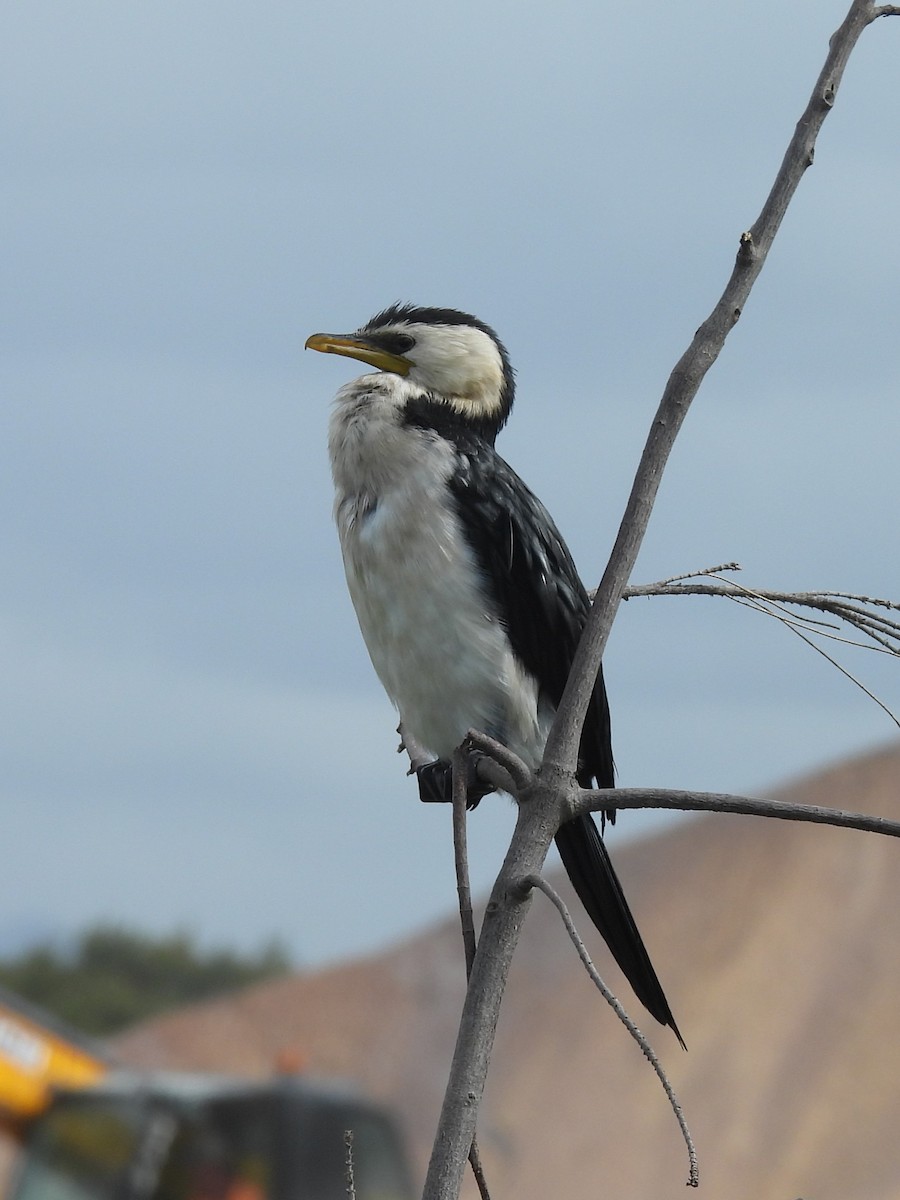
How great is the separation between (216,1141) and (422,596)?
8005 millimetres

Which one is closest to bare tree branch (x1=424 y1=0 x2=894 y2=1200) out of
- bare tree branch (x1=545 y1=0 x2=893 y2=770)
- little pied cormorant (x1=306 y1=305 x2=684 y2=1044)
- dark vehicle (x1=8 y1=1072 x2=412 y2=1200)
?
bare tree branch (x1=545 y1=0 x2=893 y2=770)

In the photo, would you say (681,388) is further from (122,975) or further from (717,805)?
(122,975)

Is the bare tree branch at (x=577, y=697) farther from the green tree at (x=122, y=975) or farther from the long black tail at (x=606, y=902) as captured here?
the green tree at (x=122, y=975)

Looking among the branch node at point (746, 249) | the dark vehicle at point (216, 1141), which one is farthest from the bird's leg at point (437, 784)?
the dark vehicle at point (216, 1141)

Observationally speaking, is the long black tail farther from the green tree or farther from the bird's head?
the green tree

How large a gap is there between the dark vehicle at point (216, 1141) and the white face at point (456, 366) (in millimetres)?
7504

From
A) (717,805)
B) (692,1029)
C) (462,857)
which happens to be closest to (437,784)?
(462,857)

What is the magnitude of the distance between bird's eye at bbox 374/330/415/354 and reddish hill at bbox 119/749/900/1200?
2195 centimetres

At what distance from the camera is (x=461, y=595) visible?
2.96 metres

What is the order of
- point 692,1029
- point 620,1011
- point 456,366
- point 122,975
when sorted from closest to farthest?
1. point 620,1011
2. point 456,366
3. point 692,1029
4. point 122,975

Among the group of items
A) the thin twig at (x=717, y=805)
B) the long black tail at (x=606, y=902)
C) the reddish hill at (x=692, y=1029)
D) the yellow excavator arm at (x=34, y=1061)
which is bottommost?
the reddish hill at (x=692, y=1029)

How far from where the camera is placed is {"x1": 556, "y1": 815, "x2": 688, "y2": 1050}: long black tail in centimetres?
268

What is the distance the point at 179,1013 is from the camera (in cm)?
3275

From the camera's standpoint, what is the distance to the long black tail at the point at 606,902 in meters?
2.68
